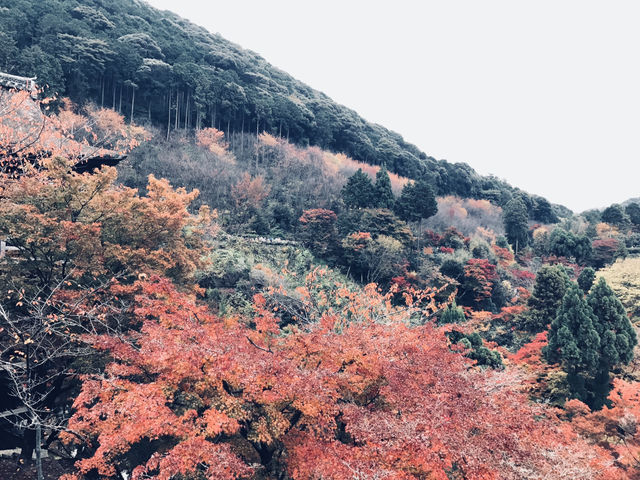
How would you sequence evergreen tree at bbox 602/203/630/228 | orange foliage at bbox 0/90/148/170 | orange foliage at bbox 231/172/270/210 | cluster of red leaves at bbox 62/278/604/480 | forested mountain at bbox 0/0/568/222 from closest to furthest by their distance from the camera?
1. cluster of red leaves at bbox 62/278/604/480
2. orange foliage at bbox 0/90/148/170
3. orange foliage at bbox 231/172/270/210
4. forested mountain at bbox 0/0/568/222
5. evergreen tree at bbox 602/203/630/228

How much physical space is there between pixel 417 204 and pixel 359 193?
5.36 metres

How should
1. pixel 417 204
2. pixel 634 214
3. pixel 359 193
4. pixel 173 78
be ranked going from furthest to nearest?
pixel 634 214 → pixel 173 78 → pixel 417 204 → pixel 359 193

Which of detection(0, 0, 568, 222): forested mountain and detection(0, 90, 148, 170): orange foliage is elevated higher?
→ detection(0, 0, 568, 222): forested mountain

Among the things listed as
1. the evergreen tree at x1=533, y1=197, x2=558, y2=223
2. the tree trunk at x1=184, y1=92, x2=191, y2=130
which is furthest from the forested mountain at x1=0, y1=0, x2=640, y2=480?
the evergreen tree at x1=533, y1=197, x2=558, y2=223

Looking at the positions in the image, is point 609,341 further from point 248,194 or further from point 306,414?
point 248,194

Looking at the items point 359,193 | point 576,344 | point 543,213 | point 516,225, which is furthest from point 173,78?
point 543,213

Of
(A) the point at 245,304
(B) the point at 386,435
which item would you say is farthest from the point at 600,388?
(A) the point at 245,304

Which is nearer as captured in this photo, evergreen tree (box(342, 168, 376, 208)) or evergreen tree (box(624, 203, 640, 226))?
evergreen tree (box(342, 168, 376, 208))

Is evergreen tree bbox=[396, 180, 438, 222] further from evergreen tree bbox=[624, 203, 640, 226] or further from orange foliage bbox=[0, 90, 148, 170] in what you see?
evergreen tree bbox=[624, 203, 640, 226]

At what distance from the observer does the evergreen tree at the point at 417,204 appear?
32156 mm

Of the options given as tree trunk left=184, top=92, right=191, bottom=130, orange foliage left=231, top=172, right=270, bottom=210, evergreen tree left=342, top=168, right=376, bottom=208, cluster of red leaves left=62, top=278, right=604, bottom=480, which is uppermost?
tree trunk left=184, top=92, right=191, bottom=130

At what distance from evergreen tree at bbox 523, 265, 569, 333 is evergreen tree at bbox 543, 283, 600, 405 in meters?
3.90

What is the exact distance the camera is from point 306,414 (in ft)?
26.1

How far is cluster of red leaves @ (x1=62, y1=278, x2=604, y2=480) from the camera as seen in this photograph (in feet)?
22.7
